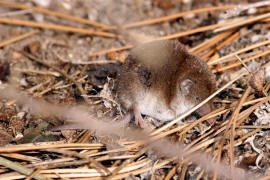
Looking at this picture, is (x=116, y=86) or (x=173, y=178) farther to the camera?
(x=116, y=86)

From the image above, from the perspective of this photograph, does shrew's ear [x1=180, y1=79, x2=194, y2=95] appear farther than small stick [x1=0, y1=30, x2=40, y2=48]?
No

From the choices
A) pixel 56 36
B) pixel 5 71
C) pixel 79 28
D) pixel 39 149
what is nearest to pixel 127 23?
pixel 79 28

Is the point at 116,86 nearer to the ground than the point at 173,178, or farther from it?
farther from it

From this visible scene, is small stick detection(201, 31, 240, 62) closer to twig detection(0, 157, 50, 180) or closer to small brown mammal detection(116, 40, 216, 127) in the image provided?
small brown mammal detection(116, 40, 216, 127)

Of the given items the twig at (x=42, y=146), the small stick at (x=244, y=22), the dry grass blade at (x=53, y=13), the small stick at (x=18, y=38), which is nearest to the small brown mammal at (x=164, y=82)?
the twig at (x=42, y=146)

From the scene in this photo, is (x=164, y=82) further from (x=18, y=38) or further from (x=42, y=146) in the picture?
(x=18, y=38)

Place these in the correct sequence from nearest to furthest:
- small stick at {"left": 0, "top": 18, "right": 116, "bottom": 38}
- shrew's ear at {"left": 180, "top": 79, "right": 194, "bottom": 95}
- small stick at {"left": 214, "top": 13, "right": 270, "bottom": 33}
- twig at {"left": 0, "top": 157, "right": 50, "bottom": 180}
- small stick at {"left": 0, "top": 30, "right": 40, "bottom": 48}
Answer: twig at {"left": 0, "top": 157, "right": 50, "bottom": 180} → shrew's ear at {"left": 180, "top": 79, "right": 194, "bottom": 95} → small stick at {"left": 214, "top": 13, "right": 270, "bottom": 33} → small stick at {"left": 0, "top": 30, "right": 40, "bottom": 48} → small stick at {"left": 0, "top": 18, "right": 116, "bottom": 38}

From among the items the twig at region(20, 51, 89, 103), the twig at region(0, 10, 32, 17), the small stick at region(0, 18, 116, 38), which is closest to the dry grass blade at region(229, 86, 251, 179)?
the twig at region(20, 51, 89, 103)

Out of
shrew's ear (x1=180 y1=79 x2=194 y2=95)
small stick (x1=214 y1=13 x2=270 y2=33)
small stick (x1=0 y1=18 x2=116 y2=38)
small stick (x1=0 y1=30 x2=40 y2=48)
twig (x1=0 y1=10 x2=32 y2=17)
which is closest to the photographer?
shrew's ear (x1=180 y1=79 x2=194 y2=95)

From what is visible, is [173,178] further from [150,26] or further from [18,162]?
[150,26]
